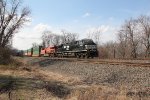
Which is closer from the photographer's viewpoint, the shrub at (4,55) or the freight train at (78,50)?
the freight train at (78,50)

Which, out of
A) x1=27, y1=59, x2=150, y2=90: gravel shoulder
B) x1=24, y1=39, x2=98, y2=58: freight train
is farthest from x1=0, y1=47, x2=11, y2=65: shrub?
x1=27, y1=59, x2=150, y2=90: gravel shoulder

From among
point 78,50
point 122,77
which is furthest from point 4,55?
point 122,77

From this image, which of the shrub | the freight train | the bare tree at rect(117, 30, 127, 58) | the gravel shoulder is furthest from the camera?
the bare tree at rect(117, 30, 127, 58)

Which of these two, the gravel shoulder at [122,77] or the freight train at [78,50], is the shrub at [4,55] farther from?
the gravel shoulder at [122,77]

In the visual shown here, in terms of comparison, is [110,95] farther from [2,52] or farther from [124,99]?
[2,52]

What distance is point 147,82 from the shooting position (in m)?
14.3

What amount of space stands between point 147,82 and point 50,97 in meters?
4.95

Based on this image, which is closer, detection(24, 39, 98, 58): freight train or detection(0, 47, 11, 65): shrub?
detection(24, 39, 98, 58): freight train

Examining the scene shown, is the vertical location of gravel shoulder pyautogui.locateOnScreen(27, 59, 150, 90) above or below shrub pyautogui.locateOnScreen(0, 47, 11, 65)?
below

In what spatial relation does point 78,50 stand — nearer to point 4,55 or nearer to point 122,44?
point 4,55

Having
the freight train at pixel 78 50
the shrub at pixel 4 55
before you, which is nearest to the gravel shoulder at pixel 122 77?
the freight train at pixel 78 50

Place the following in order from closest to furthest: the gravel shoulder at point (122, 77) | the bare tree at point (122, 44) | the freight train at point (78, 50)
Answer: the gravel shoulder at point (122, 77), the freight train at point (78, 50), the bare tree at point (122, 44)

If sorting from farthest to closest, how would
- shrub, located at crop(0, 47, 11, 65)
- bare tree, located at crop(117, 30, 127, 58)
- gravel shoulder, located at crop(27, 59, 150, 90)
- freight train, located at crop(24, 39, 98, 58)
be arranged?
bare tree, located at crop(117, 30, 127, 58) → shrub, located at crop(0, 47, 11, 65) → freight train, located at crop(24, 39, 98, 58) → gravel shoulder, located at crop(27, 59, 150, 90)

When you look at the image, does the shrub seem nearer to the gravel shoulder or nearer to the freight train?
the freight train
